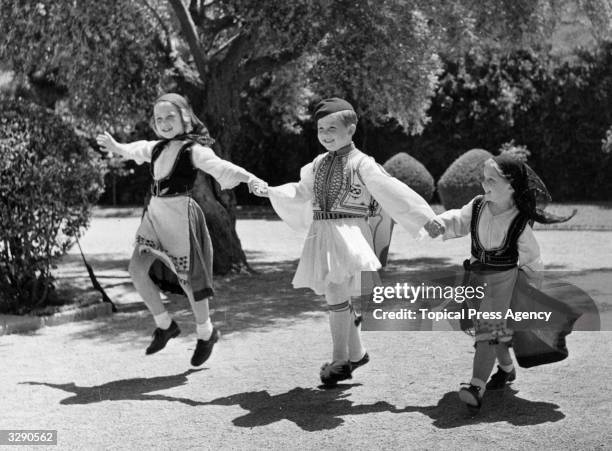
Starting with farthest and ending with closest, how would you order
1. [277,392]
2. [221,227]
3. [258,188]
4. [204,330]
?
[221,227], [204,330], [258,188], [277,392]

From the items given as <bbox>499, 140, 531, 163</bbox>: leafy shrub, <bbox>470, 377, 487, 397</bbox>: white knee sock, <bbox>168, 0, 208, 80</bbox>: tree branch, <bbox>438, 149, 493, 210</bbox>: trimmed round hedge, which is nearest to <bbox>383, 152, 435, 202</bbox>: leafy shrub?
<bbox>438, 149, 493, 210</bbox>: trimmed round hedge

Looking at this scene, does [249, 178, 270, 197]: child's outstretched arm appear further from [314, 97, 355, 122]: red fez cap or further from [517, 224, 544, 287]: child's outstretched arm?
[517, 224, 544, 287]: child's outstretched arm

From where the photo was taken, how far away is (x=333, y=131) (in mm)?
5371

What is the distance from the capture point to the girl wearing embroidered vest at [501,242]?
4.93 meters

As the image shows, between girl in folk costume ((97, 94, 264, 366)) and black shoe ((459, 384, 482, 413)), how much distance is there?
190 centimetres

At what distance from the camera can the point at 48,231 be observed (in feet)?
27.3

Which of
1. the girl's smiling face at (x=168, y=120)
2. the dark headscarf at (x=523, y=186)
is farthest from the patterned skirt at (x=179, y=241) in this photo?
the dark headscarf at (x=523, y=186)

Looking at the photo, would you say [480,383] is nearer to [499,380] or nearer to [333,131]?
[499,380]

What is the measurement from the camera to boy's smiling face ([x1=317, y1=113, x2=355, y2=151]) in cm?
536

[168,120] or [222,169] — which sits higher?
[168,120]

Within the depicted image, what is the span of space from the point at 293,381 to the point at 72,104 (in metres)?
5.83

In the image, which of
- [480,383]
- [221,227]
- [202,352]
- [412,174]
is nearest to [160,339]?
[202,352]

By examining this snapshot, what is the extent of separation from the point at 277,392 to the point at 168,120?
1939 millimetres

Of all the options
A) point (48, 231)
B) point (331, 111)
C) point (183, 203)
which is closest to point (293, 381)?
point (183, 203)
